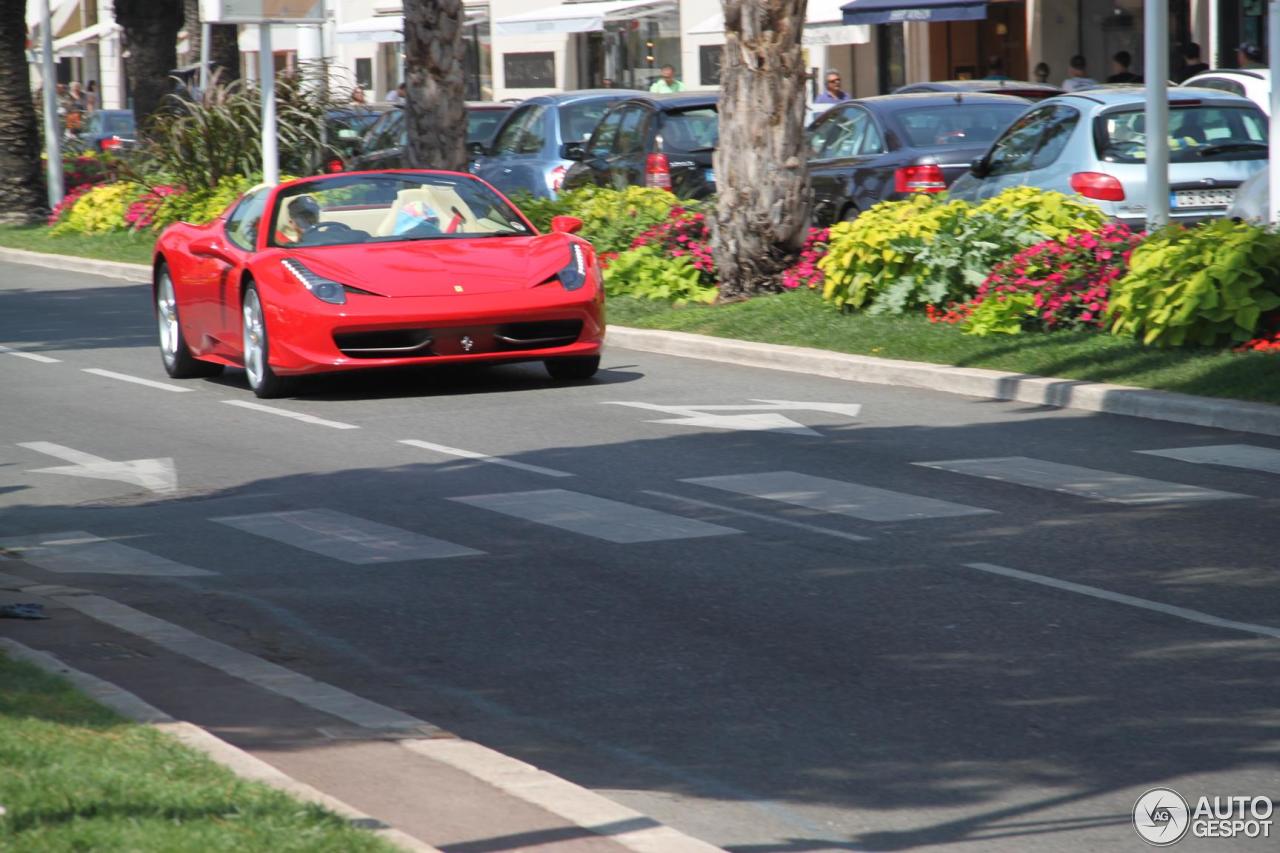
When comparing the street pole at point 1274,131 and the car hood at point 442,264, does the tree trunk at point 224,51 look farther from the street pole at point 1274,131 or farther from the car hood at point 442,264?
the street pole at point 1274,131

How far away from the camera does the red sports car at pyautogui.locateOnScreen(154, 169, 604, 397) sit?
42.6 feet

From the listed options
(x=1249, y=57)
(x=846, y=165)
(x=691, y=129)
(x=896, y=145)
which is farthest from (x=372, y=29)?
(x=896, y=145)

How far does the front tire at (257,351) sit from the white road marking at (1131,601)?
6.54 metres

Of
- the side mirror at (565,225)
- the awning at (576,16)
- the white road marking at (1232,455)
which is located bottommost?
the white road marking at (1232,455)

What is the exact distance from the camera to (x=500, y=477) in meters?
10.2

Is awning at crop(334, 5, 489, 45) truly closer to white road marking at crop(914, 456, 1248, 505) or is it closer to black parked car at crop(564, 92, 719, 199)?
black parked car at crop(564, 92, 719, 199)

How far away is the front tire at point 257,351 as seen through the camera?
13.4 m

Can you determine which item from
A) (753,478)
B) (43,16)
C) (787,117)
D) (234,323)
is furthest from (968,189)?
(43,16)

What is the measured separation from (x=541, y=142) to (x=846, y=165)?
5479 millimetres

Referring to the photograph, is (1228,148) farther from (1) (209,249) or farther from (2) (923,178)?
(1) (209,249)

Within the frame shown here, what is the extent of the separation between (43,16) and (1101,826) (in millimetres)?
32502

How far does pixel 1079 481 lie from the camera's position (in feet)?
32.0

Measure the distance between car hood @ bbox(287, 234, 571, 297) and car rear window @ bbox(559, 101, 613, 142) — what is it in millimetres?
9629

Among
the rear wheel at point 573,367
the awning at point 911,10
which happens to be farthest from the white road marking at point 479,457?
the awning at point 911,10
